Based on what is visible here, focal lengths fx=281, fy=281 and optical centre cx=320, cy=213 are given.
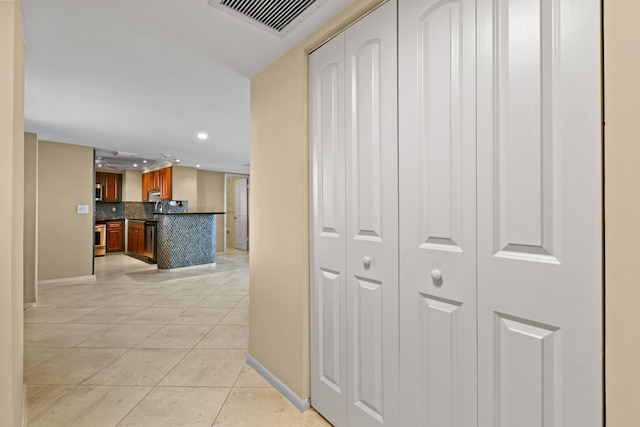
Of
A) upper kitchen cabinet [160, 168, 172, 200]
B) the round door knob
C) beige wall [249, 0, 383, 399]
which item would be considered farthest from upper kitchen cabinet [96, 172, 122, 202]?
the round door knob

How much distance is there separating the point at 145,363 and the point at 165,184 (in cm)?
597

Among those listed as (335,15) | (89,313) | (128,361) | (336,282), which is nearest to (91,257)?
(89,313)

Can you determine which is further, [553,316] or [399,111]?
[399,111]

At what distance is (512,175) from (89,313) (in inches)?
173

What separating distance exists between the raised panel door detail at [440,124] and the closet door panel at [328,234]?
48cm

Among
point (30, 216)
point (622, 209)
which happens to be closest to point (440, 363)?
point (622, 209)

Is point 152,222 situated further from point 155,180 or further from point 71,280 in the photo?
point 155,180

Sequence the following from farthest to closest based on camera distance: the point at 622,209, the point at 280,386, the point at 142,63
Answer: the point at 142,63
the point at 280,386
the point at 622,209

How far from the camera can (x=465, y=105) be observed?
1028 mm

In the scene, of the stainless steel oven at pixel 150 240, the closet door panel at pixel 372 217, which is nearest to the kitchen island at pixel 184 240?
the stainless steel oven at pixel 150 240

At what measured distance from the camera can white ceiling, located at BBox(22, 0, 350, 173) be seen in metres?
1.57

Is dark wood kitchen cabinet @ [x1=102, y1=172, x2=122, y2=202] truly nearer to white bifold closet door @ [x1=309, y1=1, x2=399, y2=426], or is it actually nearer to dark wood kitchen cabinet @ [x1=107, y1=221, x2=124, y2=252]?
dark wood kitchen cabinet @ [x1=107, y1=221, x2=124, y2=252]

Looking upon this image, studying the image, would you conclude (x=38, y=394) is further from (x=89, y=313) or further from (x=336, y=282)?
(x=336, y=282)

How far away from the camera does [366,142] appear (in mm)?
1387
